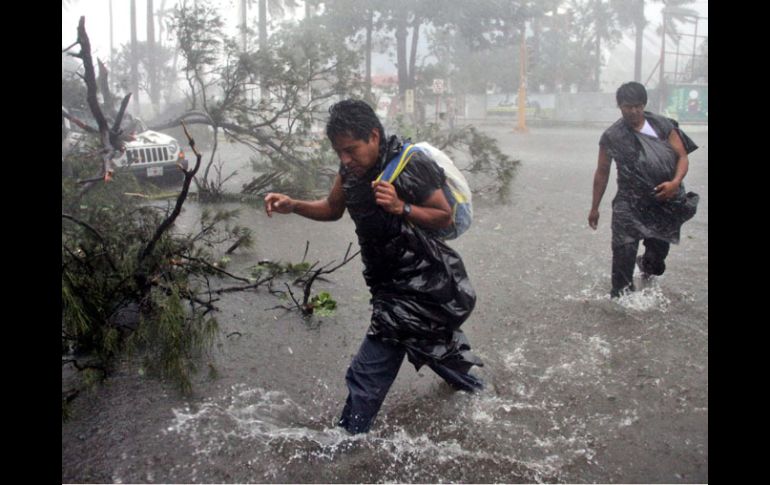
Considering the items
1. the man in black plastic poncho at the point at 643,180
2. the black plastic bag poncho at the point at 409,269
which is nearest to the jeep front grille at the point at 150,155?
the man in black plastic poncho at the point at 643,180

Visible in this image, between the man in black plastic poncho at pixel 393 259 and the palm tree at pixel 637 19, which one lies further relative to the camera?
the palm tree at pixel 637 19

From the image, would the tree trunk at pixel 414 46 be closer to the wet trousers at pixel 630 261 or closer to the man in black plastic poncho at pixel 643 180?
the man in black plastic poncho at pixel 643 180

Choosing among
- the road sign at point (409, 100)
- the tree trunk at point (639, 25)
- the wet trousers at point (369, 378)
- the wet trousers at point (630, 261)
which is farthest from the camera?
the tree trunk at point (639, 25)

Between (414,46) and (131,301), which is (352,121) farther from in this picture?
(414,46)

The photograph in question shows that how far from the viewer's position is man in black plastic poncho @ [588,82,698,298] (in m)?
4.54

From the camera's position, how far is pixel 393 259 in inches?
111

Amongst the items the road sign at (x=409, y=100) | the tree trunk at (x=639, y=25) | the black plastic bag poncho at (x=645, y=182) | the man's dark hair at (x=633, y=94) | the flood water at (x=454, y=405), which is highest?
the tree trunk at (x=639, y=25)

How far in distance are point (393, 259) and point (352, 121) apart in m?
0.63

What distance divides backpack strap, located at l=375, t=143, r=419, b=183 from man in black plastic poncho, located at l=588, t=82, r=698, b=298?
247 cm

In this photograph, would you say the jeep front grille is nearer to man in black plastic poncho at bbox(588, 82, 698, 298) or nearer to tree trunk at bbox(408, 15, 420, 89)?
man in black plastic poncho at bbox(588, 82, 698, 298)

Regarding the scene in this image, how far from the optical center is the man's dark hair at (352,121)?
2.65 m

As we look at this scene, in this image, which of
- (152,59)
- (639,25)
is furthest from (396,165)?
(639,25)

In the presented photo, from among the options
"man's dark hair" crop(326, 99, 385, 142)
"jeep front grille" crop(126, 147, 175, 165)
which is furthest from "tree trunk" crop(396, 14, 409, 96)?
"man's dark hair" crop(326, 99, 385, 142)
